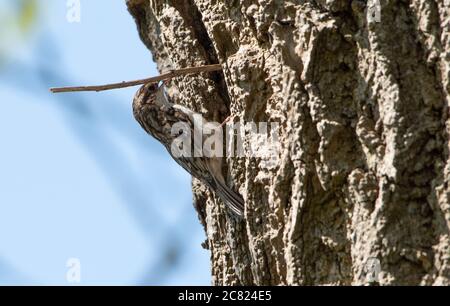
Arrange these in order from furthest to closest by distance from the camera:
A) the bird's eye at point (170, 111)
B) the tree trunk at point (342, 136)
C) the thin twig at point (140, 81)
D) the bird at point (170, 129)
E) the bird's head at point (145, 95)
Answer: the bird's head at point (145, 95), the bird's eye at point (170, 111), the bird at point (170, 129), the thin twig at point (140, 81), the tree trunk at point (342, 136)

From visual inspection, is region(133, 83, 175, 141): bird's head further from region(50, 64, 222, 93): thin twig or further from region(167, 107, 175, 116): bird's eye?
region(50, 64, 222, 93): thin twig

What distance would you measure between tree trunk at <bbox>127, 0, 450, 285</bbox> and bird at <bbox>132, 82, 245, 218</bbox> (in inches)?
2.9

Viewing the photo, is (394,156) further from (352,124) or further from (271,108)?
(271,108)

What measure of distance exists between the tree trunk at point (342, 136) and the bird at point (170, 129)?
0.07 meters

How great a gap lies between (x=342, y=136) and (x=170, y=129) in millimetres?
1840

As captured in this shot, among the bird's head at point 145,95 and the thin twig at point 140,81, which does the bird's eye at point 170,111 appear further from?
the thin twig at point 140,81

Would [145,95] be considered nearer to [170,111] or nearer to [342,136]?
[170,111]

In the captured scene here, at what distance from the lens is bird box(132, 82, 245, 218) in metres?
3.09

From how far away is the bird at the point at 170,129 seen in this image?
309 centimetres

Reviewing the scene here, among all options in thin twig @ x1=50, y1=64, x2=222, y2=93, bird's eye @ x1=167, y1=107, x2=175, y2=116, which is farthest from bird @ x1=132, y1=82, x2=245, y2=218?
thin twig @ x1=50, y1=64, x2=222, y2=93

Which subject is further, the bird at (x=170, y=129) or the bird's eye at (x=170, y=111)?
the bird's eye at (x=170, y=111)

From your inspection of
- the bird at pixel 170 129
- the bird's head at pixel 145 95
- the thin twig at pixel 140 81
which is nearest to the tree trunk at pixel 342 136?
the bird at pixel 170 129

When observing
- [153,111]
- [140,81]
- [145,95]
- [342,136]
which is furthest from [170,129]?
[342,136]

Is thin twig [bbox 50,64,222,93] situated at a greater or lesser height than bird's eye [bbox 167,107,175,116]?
greater
